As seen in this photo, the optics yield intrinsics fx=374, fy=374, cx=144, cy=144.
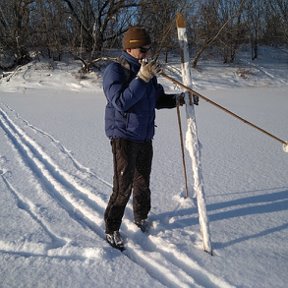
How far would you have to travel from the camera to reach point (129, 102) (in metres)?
2.61

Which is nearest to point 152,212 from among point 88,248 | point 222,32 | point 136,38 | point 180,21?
point 88,248

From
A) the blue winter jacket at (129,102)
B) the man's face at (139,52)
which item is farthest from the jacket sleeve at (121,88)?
the man's face at (139,52)

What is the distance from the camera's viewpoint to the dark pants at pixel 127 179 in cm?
289

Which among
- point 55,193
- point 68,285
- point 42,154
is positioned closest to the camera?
point 68,285

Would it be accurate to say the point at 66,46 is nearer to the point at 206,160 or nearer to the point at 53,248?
the point at 206,160

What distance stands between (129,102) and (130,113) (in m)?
0.23

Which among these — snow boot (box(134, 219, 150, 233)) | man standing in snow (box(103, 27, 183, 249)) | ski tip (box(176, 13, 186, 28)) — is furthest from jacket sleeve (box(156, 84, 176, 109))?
snow boot (box(134, 219, 150, 233))

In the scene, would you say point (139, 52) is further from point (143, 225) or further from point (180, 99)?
point (143, 225)

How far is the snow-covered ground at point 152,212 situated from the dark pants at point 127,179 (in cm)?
19

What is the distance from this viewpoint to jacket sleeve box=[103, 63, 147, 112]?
8.46 feet

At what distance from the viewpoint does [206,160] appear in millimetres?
5281

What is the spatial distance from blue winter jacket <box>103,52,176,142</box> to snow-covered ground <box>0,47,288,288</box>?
0.89 metres

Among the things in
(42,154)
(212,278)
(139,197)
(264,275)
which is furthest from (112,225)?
(42,154)

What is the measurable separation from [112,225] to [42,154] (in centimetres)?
293
